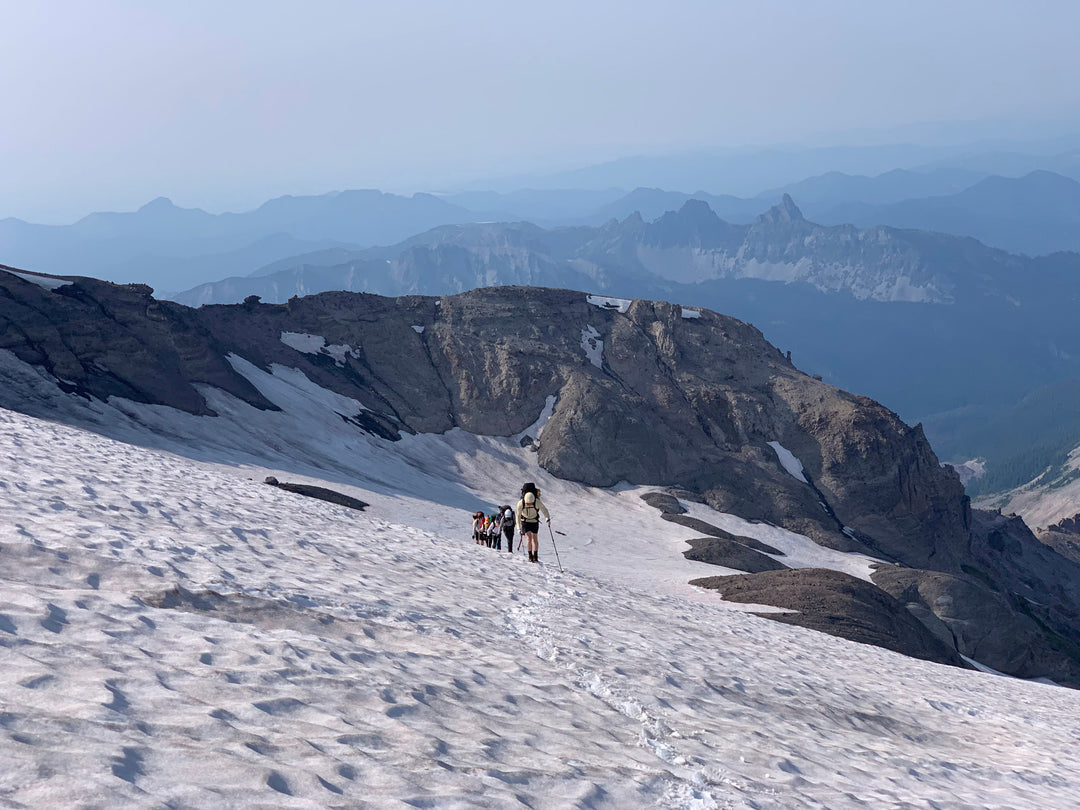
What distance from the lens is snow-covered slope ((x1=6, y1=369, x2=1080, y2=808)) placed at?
6219mm

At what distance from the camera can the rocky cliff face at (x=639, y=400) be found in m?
77.3

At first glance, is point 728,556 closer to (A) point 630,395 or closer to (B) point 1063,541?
(A) point 630,395

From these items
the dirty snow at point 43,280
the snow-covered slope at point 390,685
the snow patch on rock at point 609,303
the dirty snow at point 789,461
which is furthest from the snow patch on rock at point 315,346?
the snow-covered slope at point 390,685

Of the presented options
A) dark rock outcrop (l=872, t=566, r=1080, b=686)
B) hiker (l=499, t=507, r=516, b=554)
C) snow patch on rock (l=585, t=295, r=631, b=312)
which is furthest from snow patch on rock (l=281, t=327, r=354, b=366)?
hiker (l=499, t=507, r=516, b=554)

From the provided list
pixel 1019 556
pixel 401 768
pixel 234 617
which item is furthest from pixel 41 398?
pixel 1019 556

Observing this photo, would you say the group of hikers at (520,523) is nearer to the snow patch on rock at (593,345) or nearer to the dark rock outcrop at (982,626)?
the dark rock outcrop at (982,626)

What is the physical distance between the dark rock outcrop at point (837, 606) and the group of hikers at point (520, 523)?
393 inches

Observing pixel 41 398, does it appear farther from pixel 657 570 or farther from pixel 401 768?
pixel 401 768

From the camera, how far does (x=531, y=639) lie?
41.7ft

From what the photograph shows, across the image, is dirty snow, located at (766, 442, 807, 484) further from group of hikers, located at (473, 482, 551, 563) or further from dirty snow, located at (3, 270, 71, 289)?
dirty snow, located at (3, 270, 71, 289)

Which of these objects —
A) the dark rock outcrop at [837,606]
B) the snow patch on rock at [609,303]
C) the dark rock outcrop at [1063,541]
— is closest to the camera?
the dark rock outcrop at [837,606]

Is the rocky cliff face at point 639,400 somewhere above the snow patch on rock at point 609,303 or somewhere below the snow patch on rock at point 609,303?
below

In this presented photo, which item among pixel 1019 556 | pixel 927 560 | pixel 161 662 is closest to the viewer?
pixel 161 662

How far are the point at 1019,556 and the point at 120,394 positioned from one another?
11093 cm
